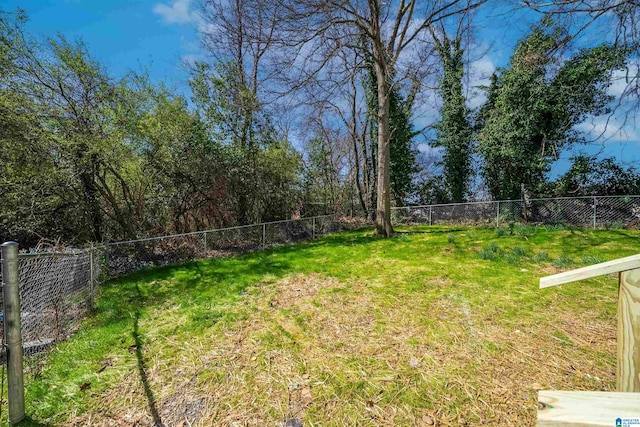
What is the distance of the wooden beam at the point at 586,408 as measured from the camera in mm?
707

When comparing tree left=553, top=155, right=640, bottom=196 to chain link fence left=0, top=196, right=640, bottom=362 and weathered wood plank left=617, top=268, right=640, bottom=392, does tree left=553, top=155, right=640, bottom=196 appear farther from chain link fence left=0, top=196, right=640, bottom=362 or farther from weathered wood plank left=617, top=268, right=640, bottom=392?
weathered wood plank left=617, top=268, right=640, bottom=392

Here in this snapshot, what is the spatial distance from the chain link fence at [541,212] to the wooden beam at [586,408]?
410 inches

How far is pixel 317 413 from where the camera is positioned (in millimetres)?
1847

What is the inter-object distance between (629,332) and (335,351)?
6.52 feet

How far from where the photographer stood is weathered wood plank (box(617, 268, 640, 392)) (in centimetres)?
105

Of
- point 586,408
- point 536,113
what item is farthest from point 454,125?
point 586,408

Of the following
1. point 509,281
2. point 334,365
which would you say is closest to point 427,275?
point 509,281

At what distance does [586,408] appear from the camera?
0.73 metres

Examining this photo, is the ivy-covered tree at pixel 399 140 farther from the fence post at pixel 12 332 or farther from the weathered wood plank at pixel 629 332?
the fence post at pixel 12 332

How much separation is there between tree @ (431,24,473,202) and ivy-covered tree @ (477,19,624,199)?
3.99ft

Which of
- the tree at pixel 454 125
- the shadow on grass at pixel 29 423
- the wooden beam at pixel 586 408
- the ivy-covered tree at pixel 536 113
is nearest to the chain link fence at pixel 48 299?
the shadow on grass at pixel 29 423

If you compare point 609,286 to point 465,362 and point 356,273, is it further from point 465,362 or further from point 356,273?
point 356,273

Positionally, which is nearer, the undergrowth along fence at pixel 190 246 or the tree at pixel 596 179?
the undergrowth along fence at pixel 190 246

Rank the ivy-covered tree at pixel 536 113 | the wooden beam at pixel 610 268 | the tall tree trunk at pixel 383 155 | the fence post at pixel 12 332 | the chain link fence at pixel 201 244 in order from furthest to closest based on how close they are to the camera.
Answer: the ivy-covered tree at pixel 536 113 < the tall tree trunk at pixel 383 155 < the chain link fence at pixel 201 244 < the fence post at pixel 12 332 < the wooden beam at pixel 610 268
